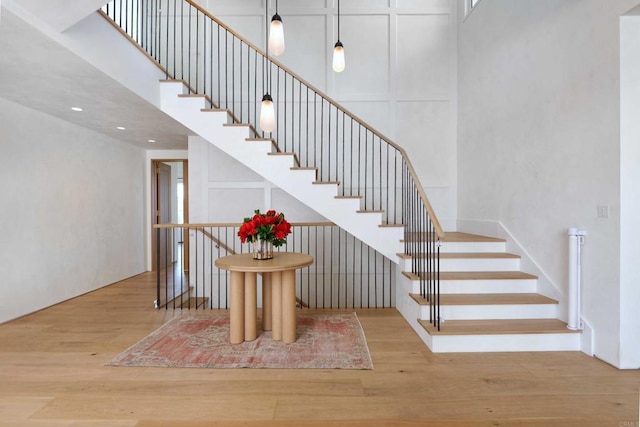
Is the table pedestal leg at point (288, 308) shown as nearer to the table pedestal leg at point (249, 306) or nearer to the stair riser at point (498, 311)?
the table pedestal leg at point (249, 306)

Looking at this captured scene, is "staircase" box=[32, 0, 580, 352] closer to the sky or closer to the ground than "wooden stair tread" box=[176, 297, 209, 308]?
closer to the sky

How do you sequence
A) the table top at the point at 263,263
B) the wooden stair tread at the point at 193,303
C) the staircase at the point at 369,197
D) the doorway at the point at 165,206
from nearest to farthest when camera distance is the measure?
the table top at the point at 263,263 < the staircase at the point at 369,197 < the wooden stair tread at the point at 193,303 < the doorway at the point at 165,206

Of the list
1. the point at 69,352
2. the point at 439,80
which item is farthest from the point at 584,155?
the point at 69,352

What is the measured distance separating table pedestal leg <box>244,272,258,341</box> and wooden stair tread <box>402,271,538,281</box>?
170cm

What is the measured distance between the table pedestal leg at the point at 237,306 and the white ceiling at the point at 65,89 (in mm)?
2371

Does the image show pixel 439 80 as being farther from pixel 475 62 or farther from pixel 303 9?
pixel 303 9

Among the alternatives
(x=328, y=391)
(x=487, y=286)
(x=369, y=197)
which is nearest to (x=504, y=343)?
(x=487, y=286)

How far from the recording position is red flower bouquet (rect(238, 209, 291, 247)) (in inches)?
126

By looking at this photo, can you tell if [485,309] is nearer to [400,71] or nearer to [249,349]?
[249,349]

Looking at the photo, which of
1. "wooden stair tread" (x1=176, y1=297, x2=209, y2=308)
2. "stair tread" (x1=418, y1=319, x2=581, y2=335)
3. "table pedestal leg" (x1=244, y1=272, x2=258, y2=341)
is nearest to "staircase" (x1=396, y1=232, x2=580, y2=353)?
"stair tread" (x1=418, y1=319, x2=581, y2=335)

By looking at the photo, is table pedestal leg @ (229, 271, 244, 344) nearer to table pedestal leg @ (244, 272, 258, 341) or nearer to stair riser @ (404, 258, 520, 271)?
table pedestal leg @ (244, 272, 258, 341)

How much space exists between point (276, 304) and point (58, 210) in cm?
373

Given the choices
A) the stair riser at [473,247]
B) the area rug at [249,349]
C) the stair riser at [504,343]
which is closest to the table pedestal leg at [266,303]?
the area rug at [249,349]

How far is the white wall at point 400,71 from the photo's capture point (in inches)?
216
